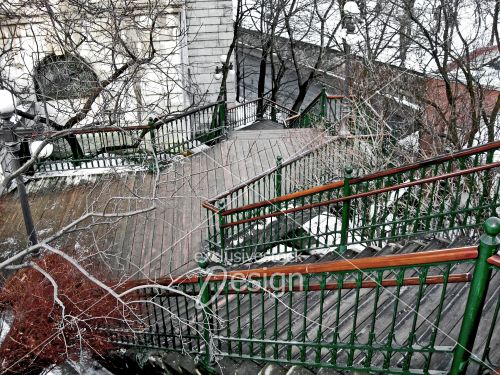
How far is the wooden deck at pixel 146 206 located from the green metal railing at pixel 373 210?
0.92 meters

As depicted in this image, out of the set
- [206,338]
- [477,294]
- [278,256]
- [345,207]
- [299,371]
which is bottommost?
[278,256]

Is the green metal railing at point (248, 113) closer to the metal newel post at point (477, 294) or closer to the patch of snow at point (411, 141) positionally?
the patch of snow at point (411, 141)

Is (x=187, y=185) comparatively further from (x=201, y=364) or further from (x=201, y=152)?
(x=201, y=364)

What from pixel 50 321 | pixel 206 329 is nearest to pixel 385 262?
Result: pixel 206 329

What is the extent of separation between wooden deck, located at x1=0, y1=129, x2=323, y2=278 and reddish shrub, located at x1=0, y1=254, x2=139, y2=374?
2.54 feet

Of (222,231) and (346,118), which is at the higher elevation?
(346,118)

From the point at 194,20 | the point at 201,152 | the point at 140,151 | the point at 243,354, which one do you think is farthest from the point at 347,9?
the point at 194,20

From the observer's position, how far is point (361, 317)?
15.8 feet

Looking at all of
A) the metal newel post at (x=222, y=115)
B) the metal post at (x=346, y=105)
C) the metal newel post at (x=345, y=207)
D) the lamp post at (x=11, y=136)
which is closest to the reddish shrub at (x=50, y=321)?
the lamp post at (x=11, y=136)

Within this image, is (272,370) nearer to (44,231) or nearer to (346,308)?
(346,308)

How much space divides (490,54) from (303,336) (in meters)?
15.8

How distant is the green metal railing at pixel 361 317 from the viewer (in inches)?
128

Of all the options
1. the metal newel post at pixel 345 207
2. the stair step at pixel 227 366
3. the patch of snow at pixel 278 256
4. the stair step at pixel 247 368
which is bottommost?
the patch of snow at pixel 278 256

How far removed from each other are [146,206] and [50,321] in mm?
3864
